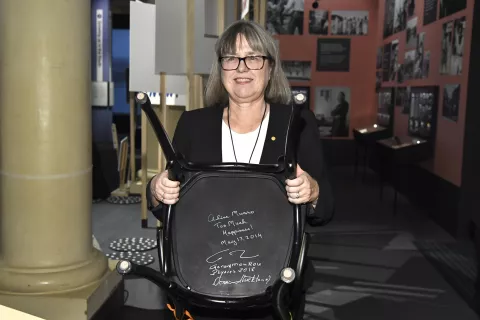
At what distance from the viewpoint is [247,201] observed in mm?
1332

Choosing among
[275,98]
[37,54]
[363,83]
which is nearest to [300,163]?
[275,98]

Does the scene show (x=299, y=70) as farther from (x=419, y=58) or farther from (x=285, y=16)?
(x=419, y=58)

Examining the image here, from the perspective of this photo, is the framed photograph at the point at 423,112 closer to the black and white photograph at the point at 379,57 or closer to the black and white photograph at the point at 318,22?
the black and white photograph at the point at 379,57

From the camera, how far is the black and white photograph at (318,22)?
29.5 feet

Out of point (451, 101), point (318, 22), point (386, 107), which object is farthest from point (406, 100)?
point (318, 22)

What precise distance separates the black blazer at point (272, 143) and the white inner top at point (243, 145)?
0.05ft

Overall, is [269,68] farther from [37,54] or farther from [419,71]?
[419,71]

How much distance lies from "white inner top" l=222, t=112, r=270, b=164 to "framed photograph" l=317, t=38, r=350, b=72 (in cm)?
777

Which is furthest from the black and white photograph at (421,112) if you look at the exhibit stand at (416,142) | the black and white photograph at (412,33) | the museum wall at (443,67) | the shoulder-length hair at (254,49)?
the shoulder-length hair at (254,49)

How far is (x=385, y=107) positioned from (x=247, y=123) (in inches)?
272

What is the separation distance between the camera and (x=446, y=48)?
17.5 ft

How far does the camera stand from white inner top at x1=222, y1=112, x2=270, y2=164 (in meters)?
1.50

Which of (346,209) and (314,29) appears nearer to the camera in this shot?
(346,209)

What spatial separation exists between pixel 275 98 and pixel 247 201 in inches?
16.0
